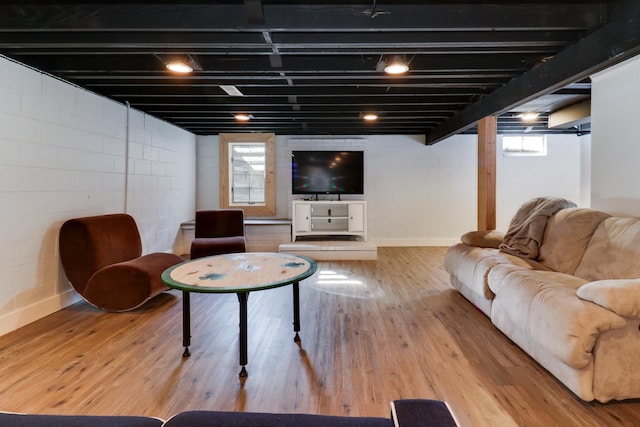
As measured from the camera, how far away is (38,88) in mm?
2904

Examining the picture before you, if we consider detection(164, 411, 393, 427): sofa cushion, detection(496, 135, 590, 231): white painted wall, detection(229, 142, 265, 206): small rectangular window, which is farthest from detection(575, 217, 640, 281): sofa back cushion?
detection(229, 142, 265, 206): small rectangular window

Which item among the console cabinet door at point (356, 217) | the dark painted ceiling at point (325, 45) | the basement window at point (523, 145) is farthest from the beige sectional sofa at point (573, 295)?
the basement window at point (523, 145)

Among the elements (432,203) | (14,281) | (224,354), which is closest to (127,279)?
(14,281)

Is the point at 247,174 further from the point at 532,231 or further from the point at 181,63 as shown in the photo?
the point at 532,231

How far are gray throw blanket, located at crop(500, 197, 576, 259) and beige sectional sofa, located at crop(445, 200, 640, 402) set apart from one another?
0.04m

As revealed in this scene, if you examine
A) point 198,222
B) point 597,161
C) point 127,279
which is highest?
point 597,161

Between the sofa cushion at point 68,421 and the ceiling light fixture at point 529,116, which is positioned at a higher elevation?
the ceiling light fixture at point 529,116

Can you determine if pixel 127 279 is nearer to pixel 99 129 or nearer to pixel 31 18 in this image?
pixel 99 129

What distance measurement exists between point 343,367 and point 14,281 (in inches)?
110

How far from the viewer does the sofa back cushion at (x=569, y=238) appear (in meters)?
2.66

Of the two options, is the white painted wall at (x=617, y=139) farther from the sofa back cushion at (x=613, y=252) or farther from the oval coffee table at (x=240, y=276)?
the oval coffee table at (x=240, y=276)

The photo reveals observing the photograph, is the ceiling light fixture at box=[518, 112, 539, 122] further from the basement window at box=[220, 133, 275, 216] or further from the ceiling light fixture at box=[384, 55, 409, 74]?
the basement window at box=[220, 133, 275, 216]

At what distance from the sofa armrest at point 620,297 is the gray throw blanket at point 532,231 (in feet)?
4.20

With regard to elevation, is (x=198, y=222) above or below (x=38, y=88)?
below
